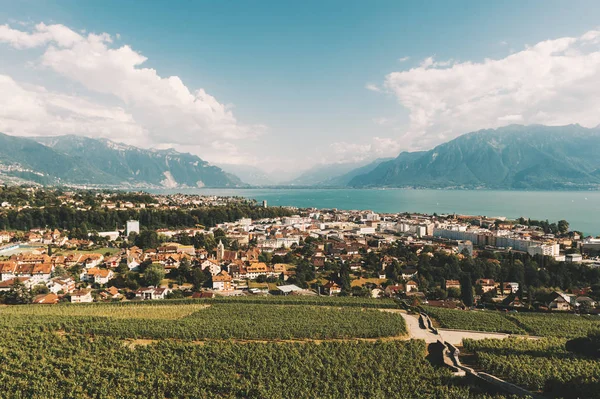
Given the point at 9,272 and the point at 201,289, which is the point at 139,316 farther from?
the point at 9,272

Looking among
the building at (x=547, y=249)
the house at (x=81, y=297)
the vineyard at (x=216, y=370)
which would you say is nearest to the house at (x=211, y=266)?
the house at (x=81, y=297)

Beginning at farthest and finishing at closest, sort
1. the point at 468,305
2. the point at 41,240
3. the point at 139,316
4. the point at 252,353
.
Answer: the point at 41,240
the point at 468,305
the point at 139,316
the point at 252,353

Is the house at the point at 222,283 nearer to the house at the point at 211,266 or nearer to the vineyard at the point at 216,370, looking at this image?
the house at the point at 211,266

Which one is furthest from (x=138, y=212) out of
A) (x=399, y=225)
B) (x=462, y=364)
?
(x=462, y=364)

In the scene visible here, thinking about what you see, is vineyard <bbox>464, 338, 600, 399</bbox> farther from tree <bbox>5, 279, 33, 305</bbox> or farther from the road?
tree <bbox>5, 279, 33, 305</bbox>

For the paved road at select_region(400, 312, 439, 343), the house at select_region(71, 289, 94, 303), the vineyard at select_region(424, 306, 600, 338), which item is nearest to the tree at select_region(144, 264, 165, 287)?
the house at select_region(71, 289, 94, 303)

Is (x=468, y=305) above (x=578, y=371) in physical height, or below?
below
